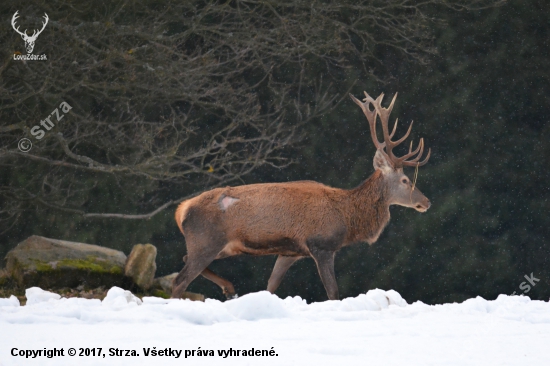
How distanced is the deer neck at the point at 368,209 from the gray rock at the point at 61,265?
3.05 m

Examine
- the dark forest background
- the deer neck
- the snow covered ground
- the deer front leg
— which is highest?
the dark forest background

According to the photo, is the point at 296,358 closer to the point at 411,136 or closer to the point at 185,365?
the point at 185,365

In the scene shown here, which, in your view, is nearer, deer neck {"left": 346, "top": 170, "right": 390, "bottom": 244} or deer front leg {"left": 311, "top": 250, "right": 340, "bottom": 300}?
deer front leg {"left": 311, "top": 250, "right": 340, "bottom": 300}

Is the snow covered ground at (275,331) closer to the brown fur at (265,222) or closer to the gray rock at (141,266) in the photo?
the brown fur at (265,222)

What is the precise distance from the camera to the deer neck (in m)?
9.19

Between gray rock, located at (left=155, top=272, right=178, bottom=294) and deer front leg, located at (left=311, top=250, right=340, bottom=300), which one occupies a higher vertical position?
gray rock, located at (left=155, top=272, right=178, bottom=294)

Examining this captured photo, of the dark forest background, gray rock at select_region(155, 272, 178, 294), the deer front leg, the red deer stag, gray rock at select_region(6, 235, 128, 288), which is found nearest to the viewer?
the deer front leg

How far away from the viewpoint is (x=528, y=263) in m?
14.0

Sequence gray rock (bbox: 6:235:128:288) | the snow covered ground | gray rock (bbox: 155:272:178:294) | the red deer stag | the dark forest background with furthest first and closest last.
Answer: the dark forest background, gray rock (bbox: 155:272:178:294), gray rock (bbox: 6:235:128:288), the red deer stag, the snow covered ground

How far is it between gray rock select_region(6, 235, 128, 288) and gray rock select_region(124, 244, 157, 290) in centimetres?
13

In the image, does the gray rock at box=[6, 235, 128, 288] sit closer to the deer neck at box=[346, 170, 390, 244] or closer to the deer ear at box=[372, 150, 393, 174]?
the deer neck at box=[346, 170, 390, 244]

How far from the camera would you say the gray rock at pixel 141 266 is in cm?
1019

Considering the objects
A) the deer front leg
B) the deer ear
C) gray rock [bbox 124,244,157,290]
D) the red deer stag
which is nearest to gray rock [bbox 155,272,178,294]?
gray rock [bbox 124,244,157,290]

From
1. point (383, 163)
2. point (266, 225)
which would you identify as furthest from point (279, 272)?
point (383, 163)
